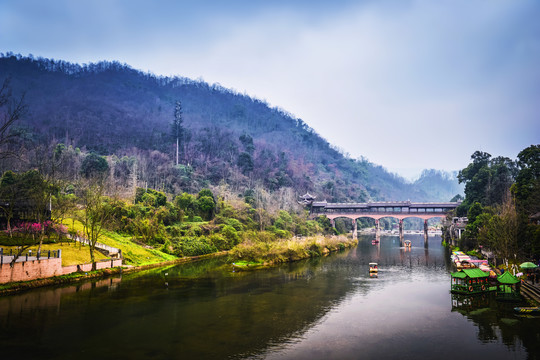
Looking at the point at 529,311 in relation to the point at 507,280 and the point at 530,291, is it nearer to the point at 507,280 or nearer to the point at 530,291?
the point at 507,280

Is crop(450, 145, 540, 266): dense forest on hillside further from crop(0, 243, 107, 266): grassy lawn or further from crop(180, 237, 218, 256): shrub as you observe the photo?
crop(0, 243, 107, 266): grassy lawn

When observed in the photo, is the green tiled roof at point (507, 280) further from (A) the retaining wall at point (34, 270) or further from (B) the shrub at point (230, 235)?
(B) the shrub at point (230, 235)

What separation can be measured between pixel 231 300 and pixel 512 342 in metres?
17.2

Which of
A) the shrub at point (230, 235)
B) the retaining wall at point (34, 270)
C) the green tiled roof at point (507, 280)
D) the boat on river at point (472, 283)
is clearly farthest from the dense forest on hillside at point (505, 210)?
the retaining wall at point (34, 270)

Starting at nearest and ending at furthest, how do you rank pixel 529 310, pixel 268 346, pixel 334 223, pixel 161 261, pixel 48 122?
pixel 268 346 < pixel 529 310 < pixel 161 261 < pixel 334 223 < pixel 48 122

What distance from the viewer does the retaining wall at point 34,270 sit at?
84.5 ft

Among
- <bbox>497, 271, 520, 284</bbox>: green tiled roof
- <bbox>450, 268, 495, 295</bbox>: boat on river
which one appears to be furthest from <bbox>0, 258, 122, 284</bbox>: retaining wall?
<bbox>497, 271, 520, 284</bbox>: green tiled roof

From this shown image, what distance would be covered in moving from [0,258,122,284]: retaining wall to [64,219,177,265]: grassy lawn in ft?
24.1

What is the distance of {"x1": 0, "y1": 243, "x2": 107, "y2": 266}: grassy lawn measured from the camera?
104 ft

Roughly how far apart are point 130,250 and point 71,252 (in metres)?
8.15

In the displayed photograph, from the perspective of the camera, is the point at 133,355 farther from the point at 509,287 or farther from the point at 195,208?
the point at 195,208

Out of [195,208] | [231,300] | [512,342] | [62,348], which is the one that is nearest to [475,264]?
[512,342]

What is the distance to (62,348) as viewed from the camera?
16.6 m

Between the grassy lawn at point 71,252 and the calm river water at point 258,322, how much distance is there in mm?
3595
